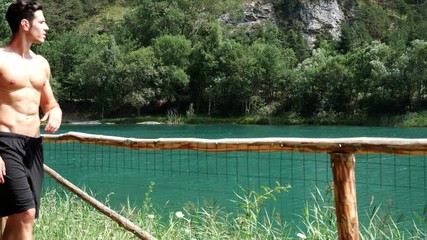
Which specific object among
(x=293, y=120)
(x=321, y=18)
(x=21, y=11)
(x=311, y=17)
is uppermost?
(x=311, y=17)

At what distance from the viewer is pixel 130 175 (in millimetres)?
18000

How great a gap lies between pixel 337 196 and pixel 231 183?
11.9m

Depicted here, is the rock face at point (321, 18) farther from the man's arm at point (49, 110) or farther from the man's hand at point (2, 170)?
the man's hand at point (2, 170)

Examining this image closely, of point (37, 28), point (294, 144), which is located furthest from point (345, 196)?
point (37, 28)

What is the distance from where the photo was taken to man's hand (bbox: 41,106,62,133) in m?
3.81

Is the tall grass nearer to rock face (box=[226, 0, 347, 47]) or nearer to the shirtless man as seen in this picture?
the shirtless man

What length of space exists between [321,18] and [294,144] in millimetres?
89516

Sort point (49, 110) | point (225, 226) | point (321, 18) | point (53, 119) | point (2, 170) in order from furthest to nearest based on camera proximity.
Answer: point (321, 18), point (225, 226), point (49, 110), point (53, 119), point (2, 170)

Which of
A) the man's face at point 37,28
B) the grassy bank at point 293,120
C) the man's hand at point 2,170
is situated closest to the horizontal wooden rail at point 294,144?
the man's face at point 37,28

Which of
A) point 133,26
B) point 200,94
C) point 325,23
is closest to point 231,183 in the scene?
point 200,94

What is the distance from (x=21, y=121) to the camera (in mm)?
3656

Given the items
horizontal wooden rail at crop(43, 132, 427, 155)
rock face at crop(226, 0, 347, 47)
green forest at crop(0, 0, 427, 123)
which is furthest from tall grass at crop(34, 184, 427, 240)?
rock face at crop(226, 0, 347, 47)

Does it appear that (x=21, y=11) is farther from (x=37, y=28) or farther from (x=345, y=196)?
(x=345, y=196)

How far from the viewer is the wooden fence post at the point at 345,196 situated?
11.3ft
